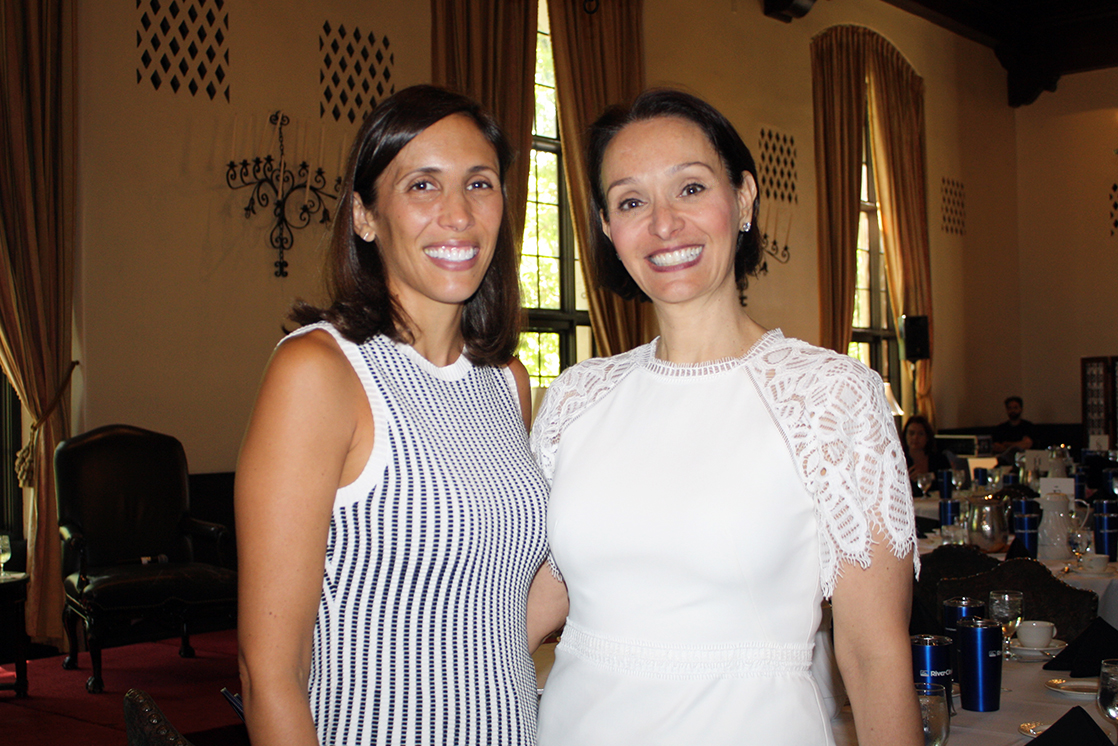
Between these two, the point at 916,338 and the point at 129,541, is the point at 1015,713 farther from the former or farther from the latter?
the point at 916,338

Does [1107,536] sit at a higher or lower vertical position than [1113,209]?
Answer: lower

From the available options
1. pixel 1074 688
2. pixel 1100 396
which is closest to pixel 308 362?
pixel 1074 688

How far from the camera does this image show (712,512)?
1.49m

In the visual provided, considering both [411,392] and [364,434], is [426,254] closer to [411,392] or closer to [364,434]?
[411,392]

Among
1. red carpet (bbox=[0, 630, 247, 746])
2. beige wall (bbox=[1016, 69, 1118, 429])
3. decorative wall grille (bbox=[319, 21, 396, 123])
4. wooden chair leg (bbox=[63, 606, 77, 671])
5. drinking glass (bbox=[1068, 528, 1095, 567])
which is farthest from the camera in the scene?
beige wall (bbox=[1016, 69, 1118, 429])

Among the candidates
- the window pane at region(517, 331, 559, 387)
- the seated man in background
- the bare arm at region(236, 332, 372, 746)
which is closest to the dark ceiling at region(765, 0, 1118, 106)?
the seated man in background

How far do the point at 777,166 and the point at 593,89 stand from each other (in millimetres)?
Answer: 2723

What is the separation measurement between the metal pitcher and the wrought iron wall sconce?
13.7ft

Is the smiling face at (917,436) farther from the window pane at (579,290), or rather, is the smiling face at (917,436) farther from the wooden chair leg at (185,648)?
the wooden chair leg at (185,648)

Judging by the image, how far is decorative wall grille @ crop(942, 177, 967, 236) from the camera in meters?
12.8

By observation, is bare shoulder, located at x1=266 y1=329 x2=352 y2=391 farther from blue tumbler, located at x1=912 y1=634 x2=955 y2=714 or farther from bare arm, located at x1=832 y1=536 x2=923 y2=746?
blue tumbler, located at x1=912 y1=634 x2=955 y2=714

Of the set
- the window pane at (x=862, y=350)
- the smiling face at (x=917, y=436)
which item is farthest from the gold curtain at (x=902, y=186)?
the smiling face at (x=917, y=436)

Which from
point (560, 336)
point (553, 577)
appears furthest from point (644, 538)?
point (560, 336)

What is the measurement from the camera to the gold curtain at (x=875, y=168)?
424 inches
